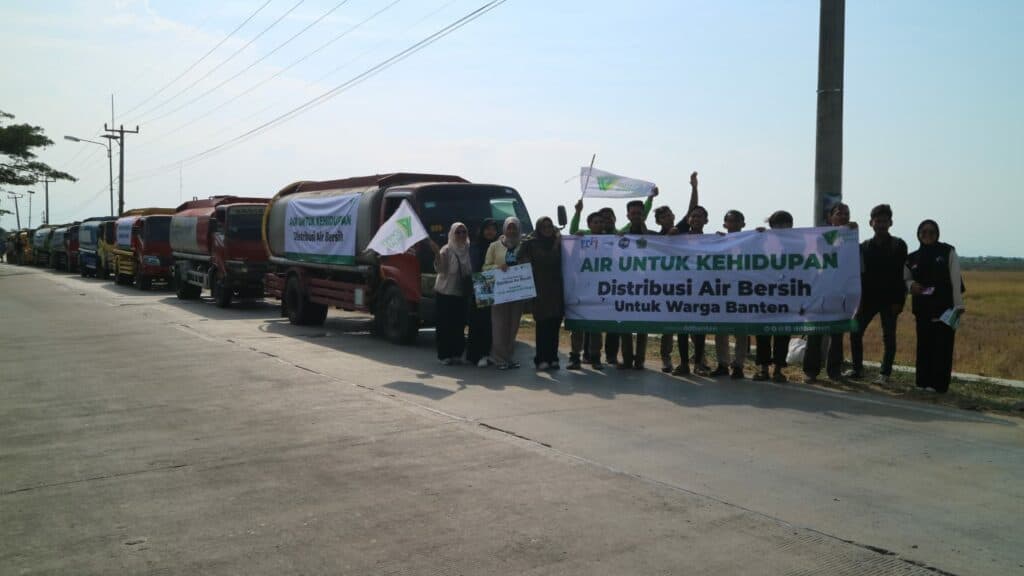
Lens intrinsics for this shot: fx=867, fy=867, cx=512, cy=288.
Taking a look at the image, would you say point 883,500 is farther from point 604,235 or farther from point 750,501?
point 604,235

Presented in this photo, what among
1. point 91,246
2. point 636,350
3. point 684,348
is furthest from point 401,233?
point 91,246

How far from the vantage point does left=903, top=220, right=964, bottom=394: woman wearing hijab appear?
919 centimetres

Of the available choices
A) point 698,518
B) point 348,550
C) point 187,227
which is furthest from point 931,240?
point 187,227

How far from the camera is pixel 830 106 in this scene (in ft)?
38.3

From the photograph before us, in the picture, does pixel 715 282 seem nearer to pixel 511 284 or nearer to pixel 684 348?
pixel 684 348

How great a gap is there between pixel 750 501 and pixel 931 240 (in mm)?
5273

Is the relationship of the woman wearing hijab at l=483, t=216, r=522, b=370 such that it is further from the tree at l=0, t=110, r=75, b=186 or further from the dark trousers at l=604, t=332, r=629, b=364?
the tree at l=0, t=110, r=75, b=186

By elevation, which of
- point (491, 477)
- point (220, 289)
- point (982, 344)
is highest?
point (220, 289)

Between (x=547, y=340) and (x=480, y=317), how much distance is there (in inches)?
40.2

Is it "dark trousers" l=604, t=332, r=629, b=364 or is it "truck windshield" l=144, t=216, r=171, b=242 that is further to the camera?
"truck windshield" l=144, t=216, r=171, b=242

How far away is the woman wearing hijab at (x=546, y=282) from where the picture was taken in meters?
11.2

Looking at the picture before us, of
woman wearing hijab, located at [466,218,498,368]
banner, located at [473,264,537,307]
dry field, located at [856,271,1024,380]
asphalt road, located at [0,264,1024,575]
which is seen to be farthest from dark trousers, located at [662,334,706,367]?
dry field, located at [856,271,1024,380]

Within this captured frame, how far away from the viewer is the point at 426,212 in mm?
13586

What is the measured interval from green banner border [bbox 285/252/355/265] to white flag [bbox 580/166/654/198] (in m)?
4.67
